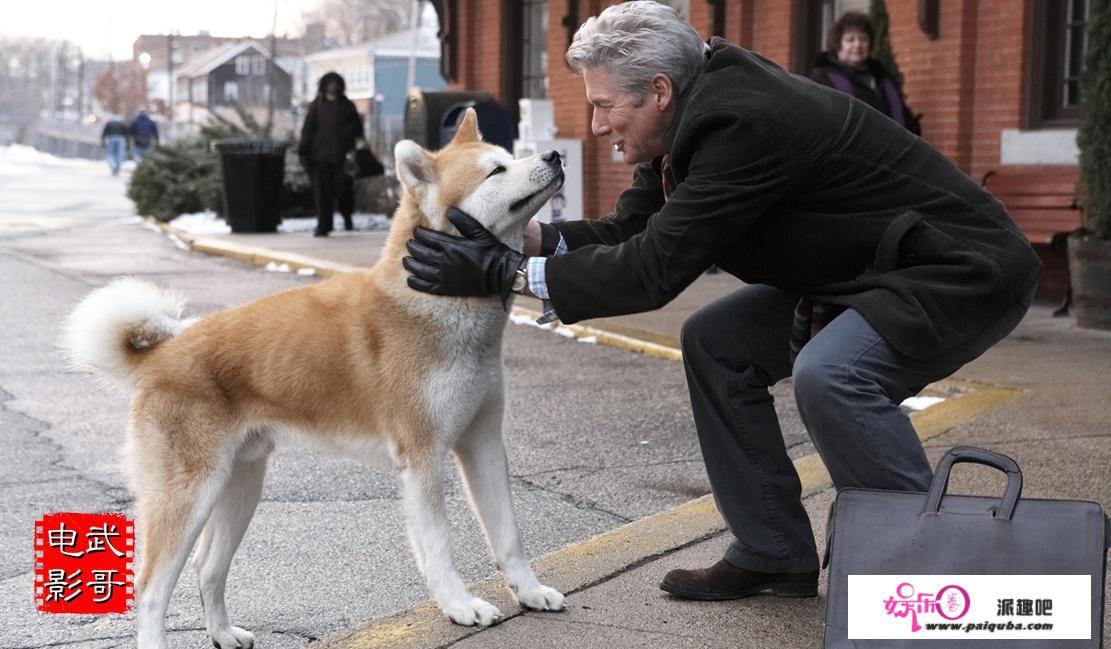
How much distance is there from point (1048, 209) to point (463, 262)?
7.60 metres

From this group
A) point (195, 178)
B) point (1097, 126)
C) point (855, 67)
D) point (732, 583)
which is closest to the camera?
point (732, 583)

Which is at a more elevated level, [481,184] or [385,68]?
[385,68]

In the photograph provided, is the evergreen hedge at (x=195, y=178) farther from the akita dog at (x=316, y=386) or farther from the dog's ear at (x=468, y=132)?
the akita dog at (x=316, y=386)

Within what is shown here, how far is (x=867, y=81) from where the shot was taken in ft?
29.9

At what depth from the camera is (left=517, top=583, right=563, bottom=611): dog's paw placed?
399 centimetres

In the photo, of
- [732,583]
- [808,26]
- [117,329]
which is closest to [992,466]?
[732,583]

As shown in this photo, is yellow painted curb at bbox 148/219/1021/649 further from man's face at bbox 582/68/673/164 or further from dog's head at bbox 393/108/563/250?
man's face at bbox 582/68/673/164

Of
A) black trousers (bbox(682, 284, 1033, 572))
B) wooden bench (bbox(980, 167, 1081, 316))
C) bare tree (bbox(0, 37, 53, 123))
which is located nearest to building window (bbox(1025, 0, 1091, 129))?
wooden bench (bbox(980, 167, 1081, 316))

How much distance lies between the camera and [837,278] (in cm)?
377

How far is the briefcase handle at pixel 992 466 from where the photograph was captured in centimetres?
308

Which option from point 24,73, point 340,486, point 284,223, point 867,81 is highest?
point 24,73

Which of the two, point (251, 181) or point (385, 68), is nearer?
point (251, 181)

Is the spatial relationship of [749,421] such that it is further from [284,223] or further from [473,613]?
[284,223]

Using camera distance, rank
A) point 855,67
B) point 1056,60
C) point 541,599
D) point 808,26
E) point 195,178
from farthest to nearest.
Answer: point 195,178, point 808,26, point 1056,60, point 855,67, point 541,599
